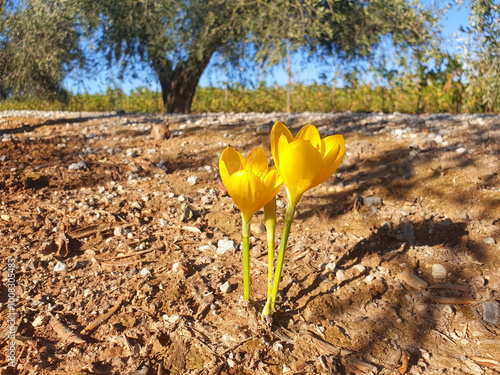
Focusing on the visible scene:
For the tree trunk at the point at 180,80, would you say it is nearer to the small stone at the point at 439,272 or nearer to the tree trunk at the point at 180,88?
the tree trunk at the point at 180,88

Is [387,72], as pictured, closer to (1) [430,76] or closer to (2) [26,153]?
(1) [430,76]

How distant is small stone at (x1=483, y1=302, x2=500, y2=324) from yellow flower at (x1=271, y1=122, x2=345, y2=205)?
4.38ft

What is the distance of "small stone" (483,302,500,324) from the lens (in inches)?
90.3

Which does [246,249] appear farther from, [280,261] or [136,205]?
[136,205]

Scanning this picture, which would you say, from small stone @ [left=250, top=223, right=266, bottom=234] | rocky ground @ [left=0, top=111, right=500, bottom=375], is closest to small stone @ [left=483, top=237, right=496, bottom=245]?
rocky ground @ [left=0, top=111, right=500, bottom=375]

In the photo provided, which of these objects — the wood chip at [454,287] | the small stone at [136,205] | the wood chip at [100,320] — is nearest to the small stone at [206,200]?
the small stone at [136,205]

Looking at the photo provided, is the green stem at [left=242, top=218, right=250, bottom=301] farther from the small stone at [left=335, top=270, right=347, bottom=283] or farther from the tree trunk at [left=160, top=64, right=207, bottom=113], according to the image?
the tree trunk at [left=160, top=64, right=207, bottom=113]

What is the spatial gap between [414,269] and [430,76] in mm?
9548

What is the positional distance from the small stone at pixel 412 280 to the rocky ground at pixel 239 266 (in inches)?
0.5

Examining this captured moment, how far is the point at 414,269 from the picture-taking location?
272cm

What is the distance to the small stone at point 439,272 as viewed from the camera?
8.67 feet

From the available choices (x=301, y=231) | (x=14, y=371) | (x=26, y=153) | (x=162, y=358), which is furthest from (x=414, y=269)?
(x=26, y=153)

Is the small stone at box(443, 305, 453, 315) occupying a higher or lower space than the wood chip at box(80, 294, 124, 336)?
lower

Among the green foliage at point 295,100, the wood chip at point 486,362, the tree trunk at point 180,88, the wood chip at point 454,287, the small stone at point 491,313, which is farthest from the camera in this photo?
the green foliage at point 295,100
